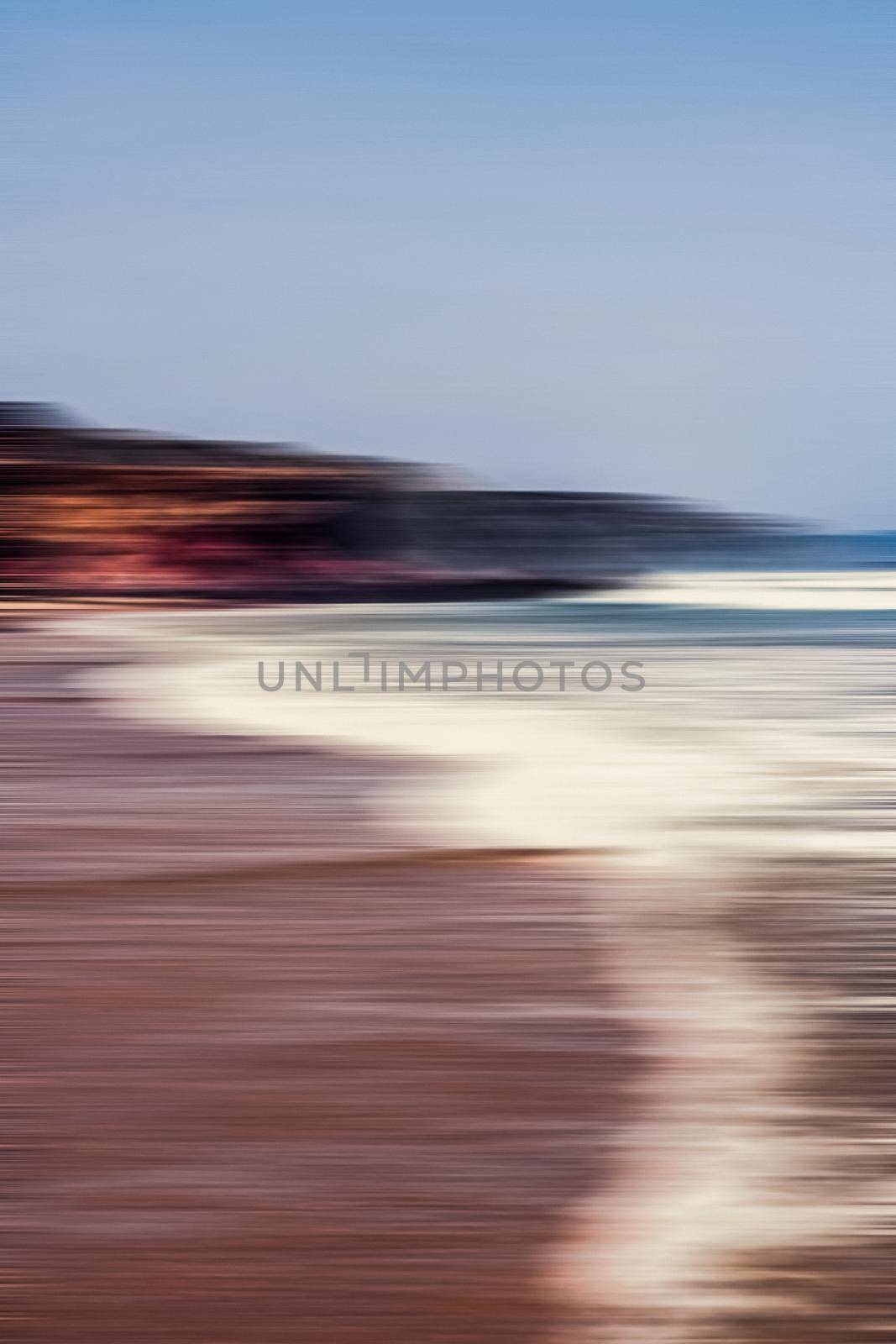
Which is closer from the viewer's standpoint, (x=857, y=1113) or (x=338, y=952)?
(x=857, y=1113)

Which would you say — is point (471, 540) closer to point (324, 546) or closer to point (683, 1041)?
point (324, 546)

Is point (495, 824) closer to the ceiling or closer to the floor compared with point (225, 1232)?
closer to the floor

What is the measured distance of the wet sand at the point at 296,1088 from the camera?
90cm

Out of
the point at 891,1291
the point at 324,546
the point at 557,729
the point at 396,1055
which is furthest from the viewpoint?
the point at 324,546

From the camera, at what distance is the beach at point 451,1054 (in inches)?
35.8

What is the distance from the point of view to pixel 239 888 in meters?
2.00

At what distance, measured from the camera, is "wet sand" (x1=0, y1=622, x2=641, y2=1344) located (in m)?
0.90

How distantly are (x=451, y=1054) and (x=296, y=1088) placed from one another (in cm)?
18

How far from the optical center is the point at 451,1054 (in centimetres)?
131

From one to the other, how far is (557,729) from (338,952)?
267 cm

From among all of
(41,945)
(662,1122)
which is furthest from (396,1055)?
(41,945)

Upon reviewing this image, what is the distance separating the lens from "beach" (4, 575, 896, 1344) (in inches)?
35.8

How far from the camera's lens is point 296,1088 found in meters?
1.21

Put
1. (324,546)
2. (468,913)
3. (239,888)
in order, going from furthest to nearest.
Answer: (324,546) < (239,888) < (468,913)
